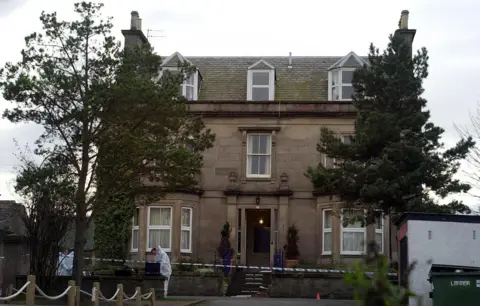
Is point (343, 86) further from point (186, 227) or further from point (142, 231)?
point (142, 231)

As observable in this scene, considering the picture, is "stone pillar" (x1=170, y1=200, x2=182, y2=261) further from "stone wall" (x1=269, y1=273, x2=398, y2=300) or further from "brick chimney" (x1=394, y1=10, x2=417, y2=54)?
"brick chimney" (x1=394, y1=10, x2=417, y2=54)

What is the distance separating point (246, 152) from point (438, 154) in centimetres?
1162

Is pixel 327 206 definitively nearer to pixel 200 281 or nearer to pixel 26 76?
pixel 200 281

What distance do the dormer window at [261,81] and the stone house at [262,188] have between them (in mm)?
48

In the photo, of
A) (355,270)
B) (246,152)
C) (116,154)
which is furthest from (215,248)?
(355,270)

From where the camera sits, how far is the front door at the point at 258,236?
3362cm

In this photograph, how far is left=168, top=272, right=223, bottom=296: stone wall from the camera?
27.5 m

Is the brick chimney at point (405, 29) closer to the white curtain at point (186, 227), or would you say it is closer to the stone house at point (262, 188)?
the stone house at point (262, 188)

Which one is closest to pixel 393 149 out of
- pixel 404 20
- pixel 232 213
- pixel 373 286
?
pixel 232 213

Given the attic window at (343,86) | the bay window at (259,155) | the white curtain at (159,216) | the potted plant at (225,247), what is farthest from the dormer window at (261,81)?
the white curtain at (159,216)

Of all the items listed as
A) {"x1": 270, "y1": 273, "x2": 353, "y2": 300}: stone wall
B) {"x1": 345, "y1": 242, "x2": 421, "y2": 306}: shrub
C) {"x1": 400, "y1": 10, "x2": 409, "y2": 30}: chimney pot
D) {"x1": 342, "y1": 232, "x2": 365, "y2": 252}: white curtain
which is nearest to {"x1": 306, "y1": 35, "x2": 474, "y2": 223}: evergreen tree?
{"x1": 270, "y1": 273, "x2": 353, "y2": 300}: stone wall

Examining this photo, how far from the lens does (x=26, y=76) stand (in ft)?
64.0

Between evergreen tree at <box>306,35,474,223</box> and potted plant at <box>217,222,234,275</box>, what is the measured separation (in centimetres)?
825

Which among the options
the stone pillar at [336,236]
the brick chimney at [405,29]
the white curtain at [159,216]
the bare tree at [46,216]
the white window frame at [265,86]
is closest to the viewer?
the bare tree at [46,216]
